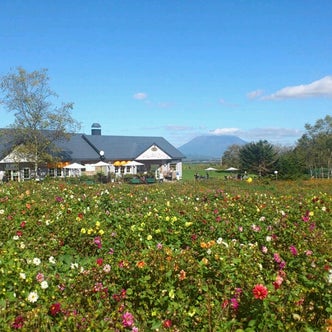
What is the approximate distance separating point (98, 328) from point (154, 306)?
2.49ft

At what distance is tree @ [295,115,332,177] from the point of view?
41719 mm

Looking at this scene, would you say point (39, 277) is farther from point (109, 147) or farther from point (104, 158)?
point (109, 147)

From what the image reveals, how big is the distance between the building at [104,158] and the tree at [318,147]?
15.5 m

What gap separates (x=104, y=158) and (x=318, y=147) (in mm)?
25975

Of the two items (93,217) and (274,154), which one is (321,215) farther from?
(274,154)

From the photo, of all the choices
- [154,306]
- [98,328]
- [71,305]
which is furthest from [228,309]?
[71,305]

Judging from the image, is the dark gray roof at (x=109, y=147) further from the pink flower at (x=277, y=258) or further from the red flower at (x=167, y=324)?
→ the red flower at (x=167, y=324)

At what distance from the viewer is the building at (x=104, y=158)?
33.3 metres

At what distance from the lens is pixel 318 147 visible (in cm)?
4453

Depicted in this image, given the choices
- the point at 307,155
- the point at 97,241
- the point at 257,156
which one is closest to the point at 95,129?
the point at 257,156

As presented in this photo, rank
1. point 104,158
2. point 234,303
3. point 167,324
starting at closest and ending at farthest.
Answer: point 167,324 < point 234,303 < point 104,158

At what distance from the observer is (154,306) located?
11.0 feet

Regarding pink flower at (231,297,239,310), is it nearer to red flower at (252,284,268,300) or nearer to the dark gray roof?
red flower at (252,284,268,300)

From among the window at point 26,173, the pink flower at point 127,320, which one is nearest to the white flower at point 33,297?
the pink flower at point 127,320
